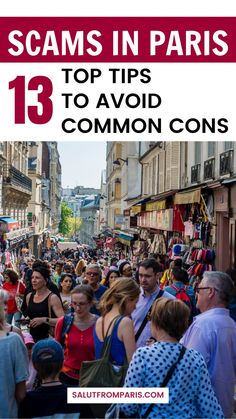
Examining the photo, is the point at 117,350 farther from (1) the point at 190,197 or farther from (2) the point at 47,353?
(1) the point at 190,197

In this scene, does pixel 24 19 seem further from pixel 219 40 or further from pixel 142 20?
pixel 219 40

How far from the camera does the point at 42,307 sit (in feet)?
20.5

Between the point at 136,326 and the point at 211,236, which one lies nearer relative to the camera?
the point at 136,326

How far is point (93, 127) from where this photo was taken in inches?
336

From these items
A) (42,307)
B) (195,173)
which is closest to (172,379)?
(42,307)

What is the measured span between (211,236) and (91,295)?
380 inches

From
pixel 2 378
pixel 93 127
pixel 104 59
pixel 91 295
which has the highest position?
pixel 104 59

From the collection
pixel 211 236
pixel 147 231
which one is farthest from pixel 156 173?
pixel 211 236

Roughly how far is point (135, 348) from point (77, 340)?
85 centimetres

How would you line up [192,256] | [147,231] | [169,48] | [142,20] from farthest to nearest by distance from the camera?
[147,231] → [192,256] → [169,48] → [142,20]

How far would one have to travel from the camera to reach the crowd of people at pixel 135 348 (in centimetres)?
329

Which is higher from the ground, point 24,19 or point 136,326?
point 24,19

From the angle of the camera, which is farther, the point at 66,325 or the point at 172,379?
the point at 66,325

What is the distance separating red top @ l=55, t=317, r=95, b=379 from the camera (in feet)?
16.2
